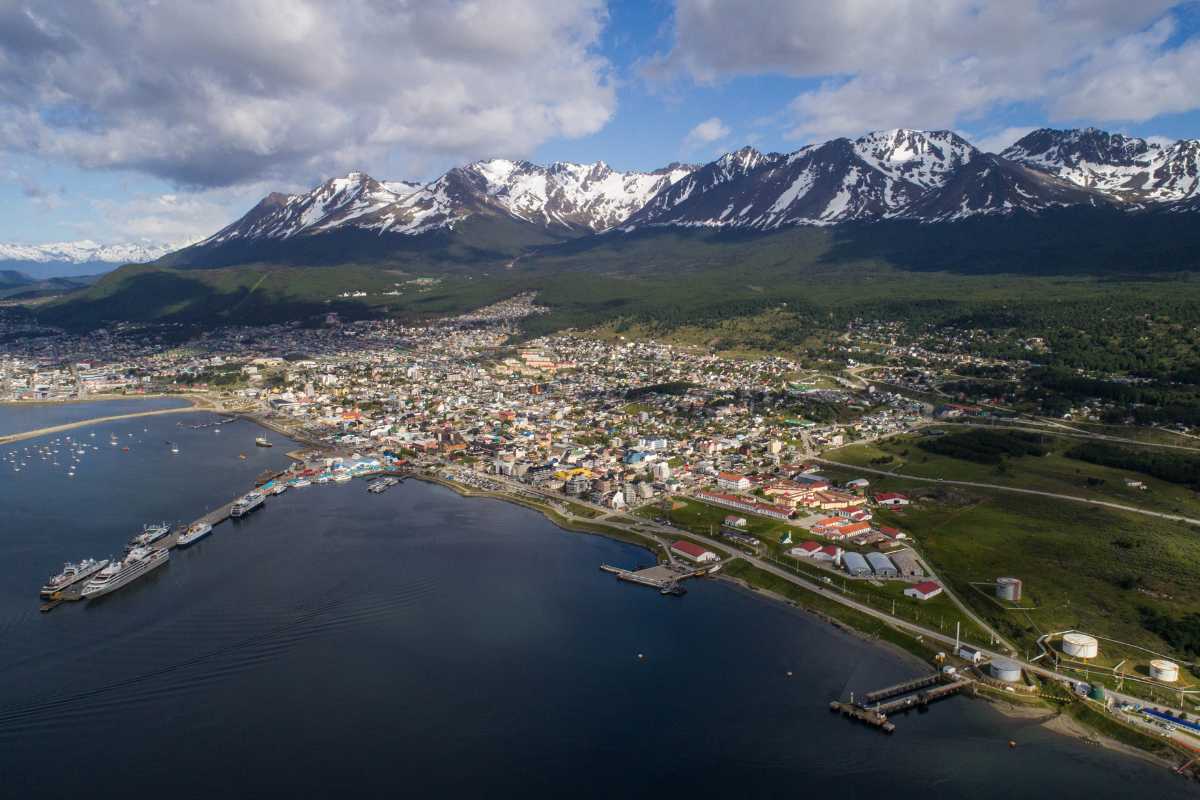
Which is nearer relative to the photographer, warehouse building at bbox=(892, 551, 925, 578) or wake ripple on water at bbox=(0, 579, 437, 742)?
wake ripple on water at bbox=(0, 579, 437, 742)

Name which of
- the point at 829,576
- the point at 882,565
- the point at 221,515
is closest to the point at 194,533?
the point at 221,515

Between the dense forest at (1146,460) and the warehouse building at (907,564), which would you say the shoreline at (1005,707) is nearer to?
the warehouse building at (907,564)

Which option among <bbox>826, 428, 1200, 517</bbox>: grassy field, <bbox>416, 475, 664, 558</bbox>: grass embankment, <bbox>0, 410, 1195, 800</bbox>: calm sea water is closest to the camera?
<bbox>0, 410, 1195, 800</bbox>: calm sea water

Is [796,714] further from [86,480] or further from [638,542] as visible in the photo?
[86,480]

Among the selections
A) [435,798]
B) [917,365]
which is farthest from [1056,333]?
[435,798]

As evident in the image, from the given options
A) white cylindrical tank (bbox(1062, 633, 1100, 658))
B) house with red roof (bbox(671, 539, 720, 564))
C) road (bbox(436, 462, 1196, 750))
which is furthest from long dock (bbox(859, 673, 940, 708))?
house with red roof (bbox(671, 539, 720, 564))

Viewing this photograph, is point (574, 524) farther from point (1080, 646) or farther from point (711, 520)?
point (1080, 646)

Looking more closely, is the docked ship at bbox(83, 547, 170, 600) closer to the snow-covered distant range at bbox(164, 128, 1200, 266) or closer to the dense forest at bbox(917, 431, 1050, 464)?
the dense forest at bbox(917, 431, 1050, 464)
